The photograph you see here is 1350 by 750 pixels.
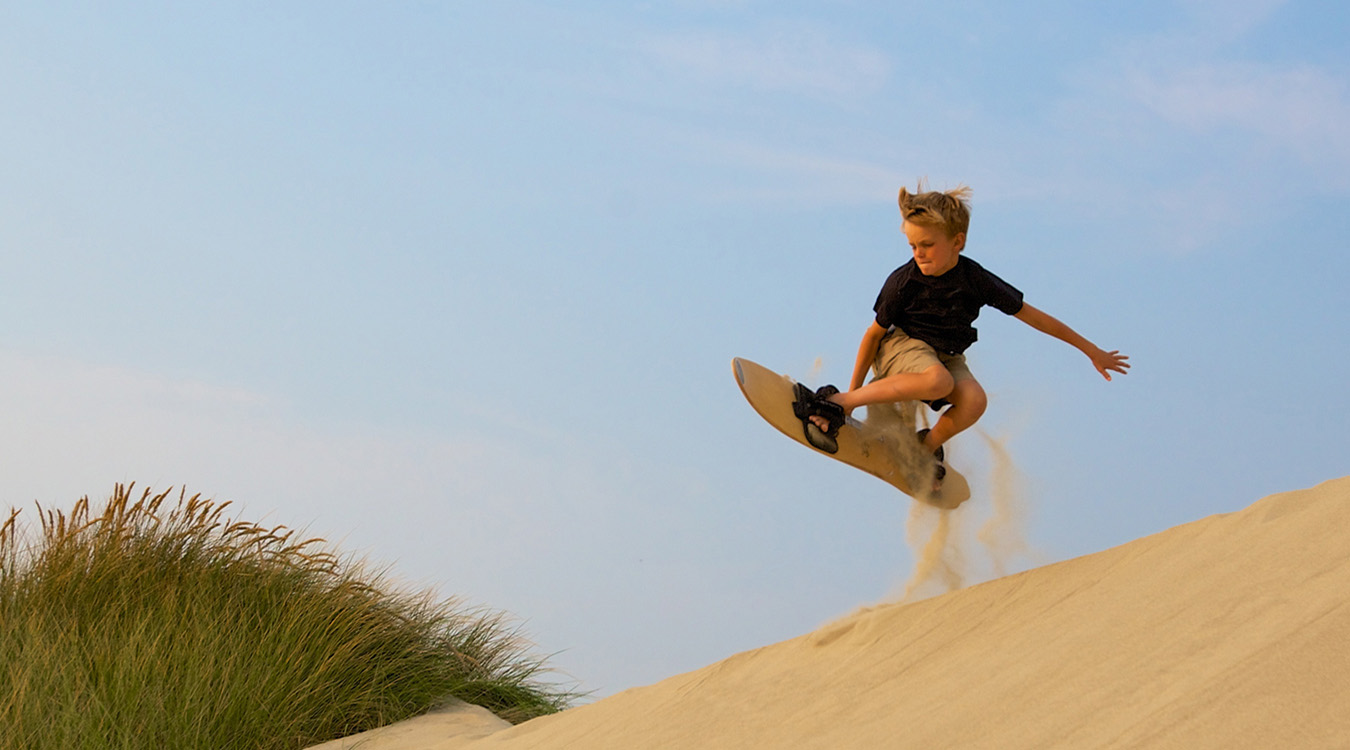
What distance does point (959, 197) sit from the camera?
5.19 metres

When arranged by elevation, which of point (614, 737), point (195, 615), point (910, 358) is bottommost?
point (614, 737)

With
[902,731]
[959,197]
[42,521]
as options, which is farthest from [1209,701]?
[42,521]

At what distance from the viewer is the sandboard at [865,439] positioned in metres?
5.27

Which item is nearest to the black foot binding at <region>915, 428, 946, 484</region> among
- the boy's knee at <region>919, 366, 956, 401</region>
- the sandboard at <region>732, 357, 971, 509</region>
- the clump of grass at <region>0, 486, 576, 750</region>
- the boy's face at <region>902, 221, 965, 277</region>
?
the sandboard at <region>732, 357, 971, 509</region>

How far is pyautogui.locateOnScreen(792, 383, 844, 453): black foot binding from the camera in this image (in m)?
5.23

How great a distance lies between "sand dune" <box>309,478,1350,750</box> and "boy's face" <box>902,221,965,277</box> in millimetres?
1538

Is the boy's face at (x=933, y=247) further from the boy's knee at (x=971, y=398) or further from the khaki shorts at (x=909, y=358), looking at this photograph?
the boy's knee at (x=971, y=398)

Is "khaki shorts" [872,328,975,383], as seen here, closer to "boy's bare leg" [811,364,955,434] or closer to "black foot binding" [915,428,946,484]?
"boy's bare leg" [811,364,955,434]

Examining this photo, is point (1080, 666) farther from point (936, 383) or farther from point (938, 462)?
point (938, 462)

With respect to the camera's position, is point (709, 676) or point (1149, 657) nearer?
point (1149, 657)

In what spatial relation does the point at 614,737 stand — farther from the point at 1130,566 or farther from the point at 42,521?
the point at 42,521

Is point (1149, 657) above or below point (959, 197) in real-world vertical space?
below

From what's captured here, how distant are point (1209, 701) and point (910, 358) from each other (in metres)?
2.69

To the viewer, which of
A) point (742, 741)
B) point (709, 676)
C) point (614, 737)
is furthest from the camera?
point (709, 676)
